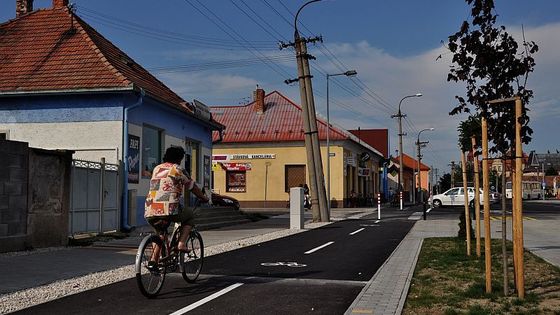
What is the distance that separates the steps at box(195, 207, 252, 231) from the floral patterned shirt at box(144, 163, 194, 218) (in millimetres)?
11769

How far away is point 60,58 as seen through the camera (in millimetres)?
18875

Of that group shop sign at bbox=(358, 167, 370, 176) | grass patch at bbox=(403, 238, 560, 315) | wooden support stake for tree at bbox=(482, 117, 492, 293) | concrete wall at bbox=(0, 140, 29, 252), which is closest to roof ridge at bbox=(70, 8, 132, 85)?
concrete wall at bbox=(0, 140, 29, 252)

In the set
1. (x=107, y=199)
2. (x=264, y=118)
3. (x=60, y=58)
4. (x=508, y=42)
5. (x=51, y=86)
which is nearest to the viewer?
(x=508, y=42)

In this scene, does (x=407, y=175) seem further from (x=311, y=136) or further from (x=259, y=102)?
(x=311, y=136)

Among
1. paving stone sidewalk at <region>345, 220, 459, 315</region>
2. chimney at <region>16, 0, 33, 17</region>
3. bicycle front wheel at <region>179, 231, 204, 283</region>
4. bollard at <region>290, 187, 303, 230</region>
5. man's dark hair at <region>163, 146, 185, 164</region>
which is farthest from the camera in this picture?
chimney at <region>16, 0, 33, 17</region>

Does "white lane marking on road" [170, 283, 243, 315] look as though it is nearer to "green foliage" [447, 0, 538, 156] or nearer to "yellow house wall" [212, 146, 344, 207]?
"green foliage" [447, 0, 538, 156]

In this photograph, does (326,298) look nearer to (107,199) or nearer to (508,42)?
(508,42)

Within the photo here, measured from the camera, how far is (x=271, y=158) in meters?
44.8

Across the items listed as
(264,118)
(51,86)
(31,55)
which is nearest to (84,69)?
(51,86)

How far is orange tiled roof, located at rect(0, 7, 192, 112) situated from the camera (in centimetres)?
1759

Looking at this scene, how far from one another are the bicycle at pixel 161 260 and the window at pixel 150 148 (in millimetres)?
11131

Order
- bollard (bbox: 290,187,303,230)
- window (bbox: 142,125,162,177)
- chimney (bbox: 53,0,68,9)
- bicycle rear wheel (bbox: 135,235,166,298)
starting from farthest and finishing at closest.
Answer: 1. chimney (bbox: 53,0,68,9)
2. bollard (bbox: 290,187,303,230)
3. window (bbox: 142,125,162,177)
4. bicycle rear wheel (bbox: 135,235,166,298)

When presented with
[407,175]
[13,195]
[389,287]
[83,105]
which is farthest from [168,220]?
[407,175]

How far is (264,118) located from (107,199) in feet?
103
